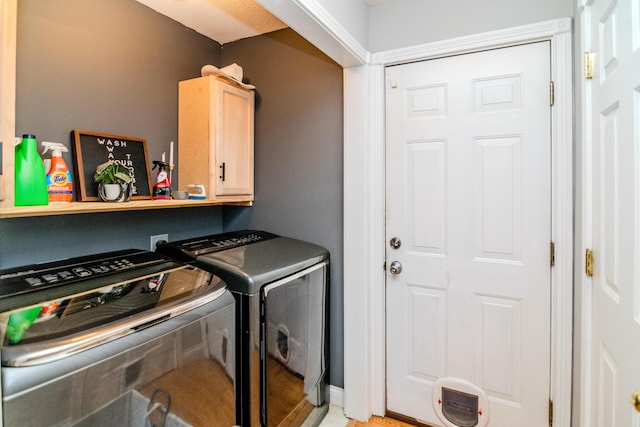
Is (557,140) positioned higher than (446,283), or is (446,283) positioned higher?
(557,140)

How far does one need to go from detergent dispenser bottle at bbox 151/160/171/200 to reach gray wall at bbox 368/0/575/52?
1.34m

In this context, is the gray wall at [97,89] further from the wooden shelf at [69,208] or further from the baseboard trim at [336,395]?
the baseboard trim at [336,395]

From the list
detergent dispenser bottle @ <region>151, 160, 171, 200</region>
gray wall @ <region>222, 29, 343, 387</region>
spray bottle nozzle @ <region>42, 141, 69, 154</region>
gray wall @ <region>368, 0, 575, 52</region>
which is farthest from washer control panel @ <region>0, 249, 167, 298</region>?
gray wall @ <region>368, 0, 575, 52</region>

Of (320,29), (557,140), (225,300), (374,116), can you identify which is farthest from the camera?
(374,116)

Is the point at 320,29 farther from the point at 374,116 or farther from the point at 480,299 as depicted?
the point at 480,299

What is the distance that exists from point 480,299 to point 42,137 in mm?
2205

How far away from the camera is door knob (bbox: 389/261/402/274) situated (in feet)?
6.40

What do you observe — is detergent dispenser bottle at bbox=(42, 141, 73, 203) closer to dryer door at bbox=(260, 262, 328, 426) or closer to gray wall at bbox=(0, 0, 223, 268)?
gray wall at bbox=(0, 0, 223, 268)

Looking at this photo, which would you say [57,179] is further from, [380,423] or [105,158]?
[380,423]

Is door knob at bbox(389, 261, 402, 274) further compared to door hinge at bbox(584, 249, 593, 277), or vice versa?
door knob at bbox(389, 261, 402, 274)

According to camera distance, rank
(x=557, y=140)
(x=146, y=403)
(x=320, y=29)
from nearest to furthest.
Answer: (x=146, y=403) < (x=320, y=29) < (x=557, y=140)

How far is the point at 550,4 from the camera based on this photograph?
157 cm

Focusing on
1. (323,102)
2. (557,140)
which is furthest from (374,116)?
(557,140)

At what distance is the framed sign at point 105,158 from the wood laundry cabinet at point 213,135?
0.83 ft
